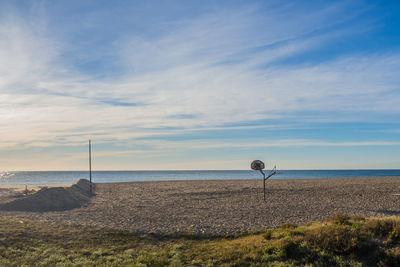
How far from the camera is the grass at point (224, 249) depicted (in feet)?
34.0

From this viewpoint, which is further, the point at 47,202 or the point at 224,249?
the point at 47,202

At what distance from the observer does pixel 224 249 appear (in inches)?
470

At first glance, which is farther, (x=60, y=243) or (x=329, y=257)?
(x=60, y=243)

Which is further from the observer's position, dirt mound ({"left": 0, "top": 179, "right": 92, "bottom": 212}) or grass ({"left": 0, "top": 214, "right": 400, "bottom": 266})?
dirt mound ({"left": 0, "top": 179, "right": 92, "bottom": 212})

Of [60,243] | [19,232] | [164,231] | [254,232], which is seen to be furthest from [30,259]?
[254,232]

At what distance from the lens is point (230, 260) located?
10.7 meters

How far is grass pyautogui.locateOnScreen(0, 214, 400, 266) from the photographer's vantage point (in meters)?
10.4

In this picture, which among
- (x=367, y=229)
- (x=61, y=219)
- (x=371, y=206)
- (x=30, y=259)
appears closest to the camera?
(x=30, y=259)

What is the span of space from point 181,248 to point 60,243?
5174mm

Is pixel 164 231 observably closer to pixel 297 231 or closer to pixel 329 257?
pixel 297 231

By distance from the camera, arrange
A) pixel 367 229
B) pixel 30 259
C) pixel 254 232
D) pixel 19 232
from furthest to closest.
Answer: pixel 254 232 < pixel 19 232 < pixel 367 229 < pixel 30 259

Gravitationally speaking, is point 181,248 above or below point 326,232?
below

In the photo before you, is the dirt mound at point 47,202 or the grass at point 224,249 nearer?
the grass at point 224,249

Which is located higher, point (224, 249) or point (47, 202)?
point (47, 202)
